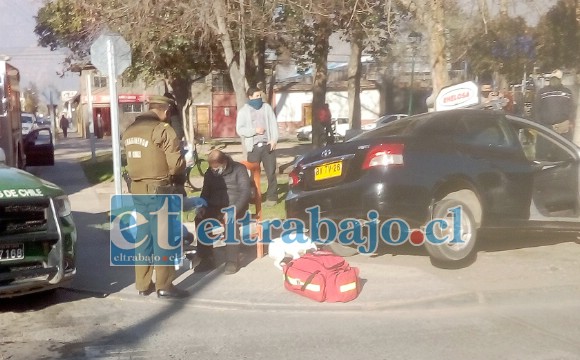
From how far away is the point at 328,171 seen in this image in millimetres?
8680

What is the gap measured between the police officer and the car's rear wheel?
2756 mm

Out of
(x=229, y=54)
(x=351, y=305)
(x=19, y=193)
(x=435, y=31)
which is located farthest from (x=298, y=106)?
(x=19, y=193)

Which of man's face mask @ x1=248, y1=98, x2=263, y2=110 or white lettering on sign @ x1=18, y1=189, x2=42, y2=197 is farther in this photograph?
man's face mask @ x1=248, y1=98, x2=263, y2=110

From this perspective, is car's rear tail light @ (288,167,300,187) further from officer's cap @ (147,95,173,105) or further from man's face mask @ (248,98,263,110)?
man's face mask @ (248,98,263,110)

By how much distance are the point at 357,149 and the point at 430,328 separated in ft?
7.51

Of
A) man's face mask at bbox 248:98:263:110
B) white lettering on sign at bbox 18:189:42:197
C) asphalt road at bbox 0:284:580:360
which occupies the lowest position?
asphalt road at bbox 0:284:580:360

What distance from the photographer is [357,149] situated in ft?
27.8

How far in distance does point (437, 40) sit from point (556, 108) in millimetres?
2472

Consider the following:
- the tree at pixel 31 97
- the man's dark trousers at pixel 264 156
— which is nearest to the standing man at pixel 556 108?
the man's dark trousers at pixel 264 156

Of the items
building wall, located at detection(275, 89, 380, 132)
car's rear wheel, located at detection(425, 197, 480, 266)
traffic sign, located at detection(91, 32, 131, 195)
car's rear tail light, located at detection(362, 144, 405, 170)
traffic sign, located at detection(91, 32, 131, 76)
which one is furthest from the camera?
building wall, located at detection(275, 89, 380, 132)

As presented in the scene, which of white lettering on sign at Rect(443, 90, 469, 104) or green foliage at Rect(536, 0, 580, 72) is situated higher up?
green foliage at Rect(536, 0, 580, 72)

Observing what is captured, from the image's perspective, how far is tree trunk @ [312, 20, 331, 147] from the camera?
1847 cm

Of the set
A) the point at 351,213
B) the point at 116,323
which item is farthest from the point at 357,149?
the point at 116,323

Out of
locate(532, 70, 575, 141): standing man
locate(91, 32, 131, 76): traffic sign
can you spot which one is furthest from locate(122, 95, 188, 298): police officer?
locate(532, 70, 575, 141): standing man
